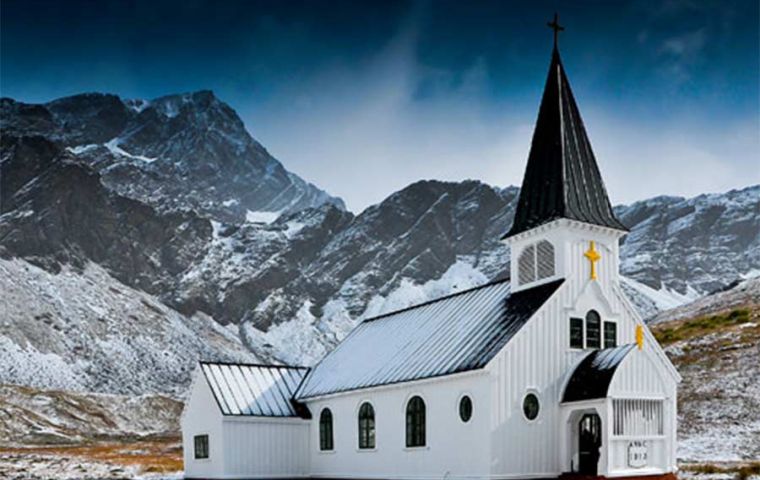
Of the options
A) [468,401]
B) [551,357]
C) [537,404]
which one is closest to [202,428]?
[468,401]

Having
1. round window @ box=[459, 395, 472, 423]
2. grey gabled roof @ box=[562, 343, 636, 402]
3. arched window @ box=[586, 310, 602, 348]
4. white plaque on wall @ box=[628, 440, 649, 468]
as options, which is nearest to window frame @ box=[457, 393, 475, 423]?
round window @ box=[459, 395, 472, 423]

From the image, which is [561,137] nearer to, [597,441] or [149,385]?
[597,441]

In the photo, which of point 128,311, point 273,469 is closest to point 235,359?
point 128,311

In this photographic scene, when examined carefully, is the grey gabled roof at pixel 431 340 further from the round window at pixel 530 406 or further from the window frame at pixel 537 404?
the round window at pixel 530 406

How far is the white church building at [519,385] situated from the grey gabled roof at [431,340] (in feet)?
0.32

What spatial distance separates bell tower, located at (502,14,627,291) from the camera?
3086 centimetres

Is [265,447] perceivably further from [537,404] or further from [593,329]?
[593,329]

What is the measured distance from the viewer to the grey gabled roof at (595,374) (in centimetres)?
2770

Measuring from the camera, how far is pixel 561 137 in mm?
32844

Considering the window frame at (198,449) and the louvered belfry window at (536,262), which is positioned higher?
the louvered belfry window at (536,262)

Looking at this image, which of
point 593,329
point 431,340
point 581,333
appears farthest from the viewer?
point 431,340

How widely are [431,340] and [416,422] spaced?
11.4 ft

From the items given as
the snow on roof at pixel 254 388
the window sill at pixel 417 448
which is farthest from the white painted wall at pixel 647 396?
the snow on roof at pixel 254 388

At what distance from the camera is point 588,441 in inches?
1146
